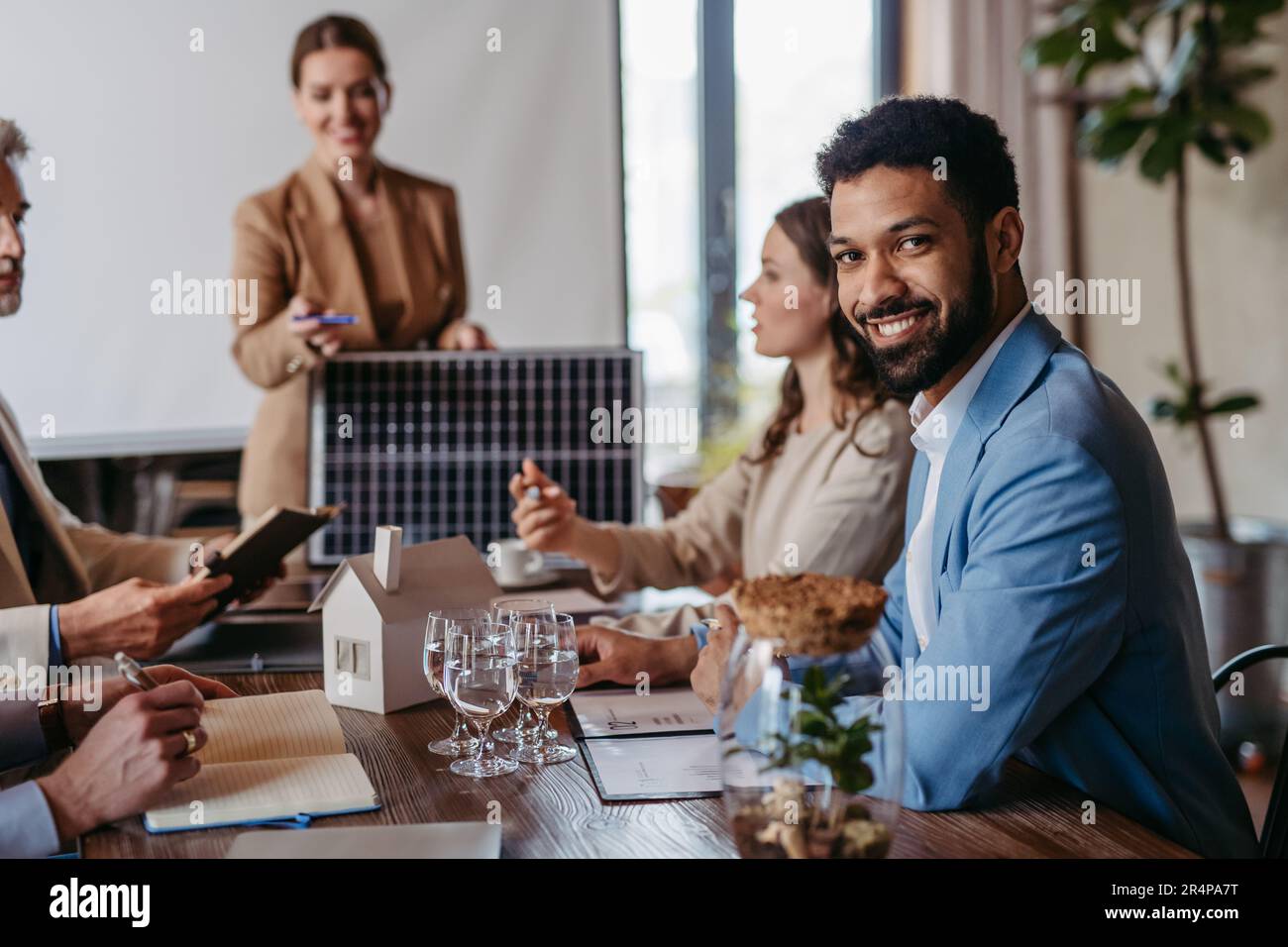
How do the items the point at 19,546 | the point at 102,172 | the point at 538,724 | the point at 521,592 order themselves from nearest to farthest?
1. the point at 538,724
2. the point at 19,546
3. the point at 521,592
4. the point at 102,172

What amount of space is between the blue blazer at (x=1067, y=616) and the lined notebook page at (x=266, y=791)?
55 cm

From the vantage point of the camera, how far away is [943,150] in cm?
135

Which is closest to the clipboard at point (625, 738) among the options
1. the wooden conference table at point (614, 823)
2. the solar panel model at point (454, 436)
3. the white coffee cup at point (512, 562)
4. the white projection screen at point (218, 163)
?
the wooden conference table at point (614, 823)

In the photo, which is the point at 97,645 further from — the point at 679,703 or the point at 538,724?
the point at 679,703

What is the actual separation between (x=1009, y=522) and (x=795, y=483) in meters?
0.97

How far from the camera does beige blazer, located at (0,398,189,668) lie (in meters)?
1.53

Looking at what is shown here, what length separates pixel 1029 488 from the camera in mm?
1200

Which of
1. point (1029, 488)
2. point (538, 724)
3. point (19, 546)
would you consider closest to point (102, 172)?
point (19, 546)

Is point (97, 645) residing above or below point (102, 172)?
below

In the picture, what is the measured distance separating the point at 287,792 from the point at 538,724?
0.32m

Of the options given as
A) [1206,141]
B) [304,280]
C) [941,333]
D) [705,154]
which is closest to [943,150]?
[941,333]

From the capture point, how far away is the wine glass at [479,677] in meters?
1.22
